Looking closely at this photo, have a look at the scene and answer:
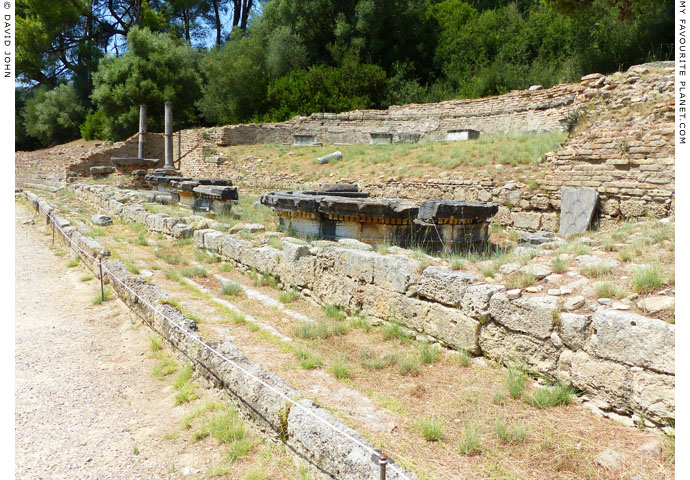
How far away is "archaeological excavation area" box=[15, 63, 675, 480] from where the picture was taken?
9.16ft

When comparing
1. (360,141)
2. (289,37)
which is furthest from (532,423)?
(289,37)

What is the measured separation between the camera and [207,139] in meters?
24.9

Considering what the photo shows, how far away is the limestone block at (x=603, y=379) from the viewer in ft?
9.75

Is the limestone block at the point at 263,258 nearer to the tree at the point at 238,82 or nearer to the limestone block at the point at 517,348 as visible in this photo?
the limestone block at the point at 517,348

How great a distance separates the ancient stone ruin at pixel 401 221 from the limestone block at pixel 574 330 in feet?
11.8

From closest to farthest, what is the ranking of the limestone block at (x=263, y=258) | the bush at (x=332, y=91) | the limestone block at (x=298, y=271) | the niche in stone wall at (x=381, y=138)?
the limestone block at (x=298, y=271), the limestone block at (x=263, y=258), the niche in stone wall at (x=381, y=138), the bush at (x=332, y=91)

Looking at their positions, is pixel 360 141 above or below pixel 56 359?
above

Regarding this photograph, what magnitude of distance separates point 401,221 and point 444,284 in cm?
295

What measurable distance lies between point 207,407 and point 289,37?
29044 millimetres

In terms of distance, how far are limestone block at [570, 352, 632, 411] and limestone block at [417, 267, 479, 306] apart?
1131mm

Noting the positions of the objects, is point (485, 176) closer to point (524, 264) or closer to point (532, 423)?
point (524, 264)

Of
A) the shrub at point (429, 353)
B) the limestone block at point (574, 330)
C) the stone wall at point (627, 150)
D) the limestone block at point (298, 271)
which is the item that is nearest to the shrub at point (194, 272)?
the limestone block at point (298, 271)

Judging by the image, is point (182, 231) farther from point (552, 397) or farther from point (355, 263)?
point (552, 397)

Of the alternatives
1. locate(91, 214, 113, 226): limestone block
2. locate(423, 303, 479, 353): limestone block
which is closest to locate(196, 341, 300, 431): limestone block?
locate(423, 303, 479, 353): limestone block
